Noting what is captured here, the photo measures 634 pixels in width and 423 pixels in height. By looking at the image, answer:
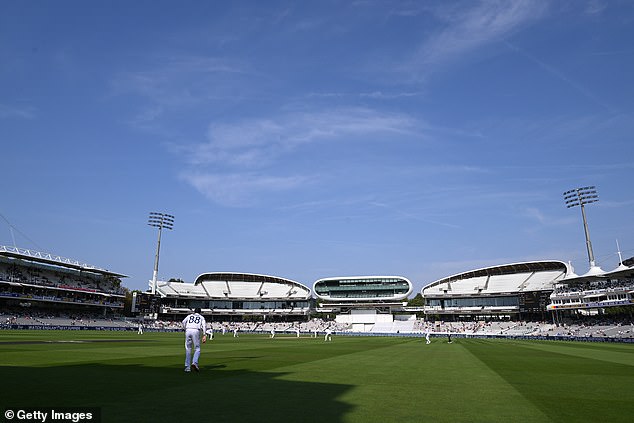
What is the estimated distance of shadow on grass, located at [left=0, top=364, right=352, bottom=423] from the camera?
22.7 ft

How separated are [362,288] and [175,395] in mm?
112272

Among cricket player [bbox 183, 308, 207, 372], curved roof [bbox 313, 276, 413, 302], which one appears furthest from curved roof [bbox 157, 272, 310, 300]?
cricket player [bbox 183, 308, 207, 372]

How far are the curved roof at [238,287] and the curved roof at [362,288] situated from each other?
5503mm

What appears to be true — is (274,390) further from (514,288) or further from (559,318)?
(514,288)

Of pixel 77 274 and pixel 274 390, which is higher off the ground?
pixel 77 274

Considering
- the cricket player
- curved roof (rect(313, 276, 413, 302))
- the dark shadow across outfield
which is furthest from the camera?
curved roof (rect(313, 276, 413, 302))

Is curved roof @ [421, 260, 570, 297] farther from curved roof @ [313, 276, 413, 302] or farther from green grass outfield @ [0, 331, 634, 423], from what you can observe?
green grass outfield @ [0, 331, 634, 423]

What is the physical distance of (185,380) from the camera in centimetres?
1104

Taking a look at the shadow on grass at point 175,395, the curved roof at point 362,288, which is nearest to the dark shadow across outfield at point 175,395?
the shadow on grass at point 175,395

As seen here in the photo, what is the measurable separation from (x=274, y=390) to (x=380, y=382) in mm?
3278

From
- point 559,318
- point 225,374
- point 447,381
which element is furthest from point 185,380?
point 559,318

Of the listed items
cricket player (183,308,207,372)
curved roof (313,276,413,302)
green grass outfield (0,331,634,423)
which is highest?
curved roof (313,276,413,302)

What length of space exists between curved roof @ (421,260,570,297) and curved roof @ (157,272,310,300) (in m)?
38.1

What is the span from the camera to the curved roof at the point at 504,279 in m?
98.2
